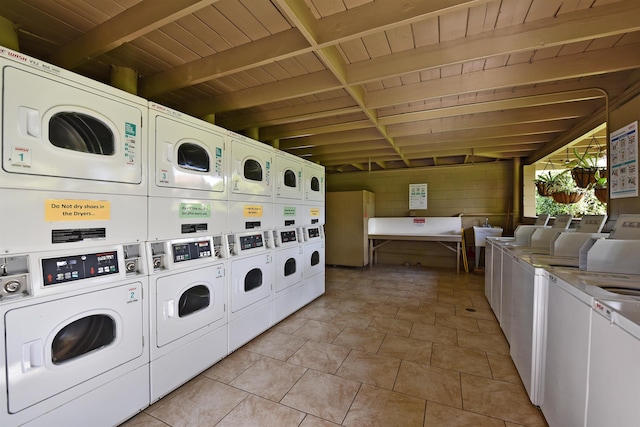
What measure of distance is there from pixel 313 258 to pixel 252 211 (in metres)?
1.42

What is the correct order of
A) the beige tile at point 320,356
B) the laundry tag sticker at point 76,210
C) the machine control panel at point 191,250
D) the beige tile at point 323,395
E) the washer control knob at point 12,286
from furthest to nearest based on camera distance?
the beige tile at point 320,356
the machine control panel at point 191,250
the beige tile at point 323,395
the laundry tag sticker at point 76,210
the washer control knob at point 12,286

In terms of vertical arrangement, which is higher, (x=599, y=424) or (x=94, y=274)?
(x=94, y=274)

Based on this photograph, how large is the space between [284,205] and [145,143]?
1625mm

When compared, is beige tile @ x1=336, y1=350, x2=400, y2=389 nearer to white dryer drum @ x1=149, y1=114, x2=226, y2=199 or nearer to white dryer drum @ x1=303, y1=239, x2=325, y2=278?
white dryer drum @ x1=303, y1=239, x2=325, y2=278

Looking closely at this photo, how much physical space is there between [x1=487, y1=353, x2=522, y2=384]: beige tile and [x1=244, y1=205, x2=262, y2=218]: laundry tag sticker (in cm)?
234

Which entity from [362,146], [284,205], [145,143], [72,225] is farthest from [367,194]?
[72,225]

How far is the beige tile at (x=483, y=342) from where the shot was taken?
7.82ft

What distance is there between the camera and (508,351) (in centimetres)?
234

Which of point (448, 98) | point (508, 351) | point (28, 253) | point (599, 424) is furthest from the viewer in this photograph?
point (448, 98)

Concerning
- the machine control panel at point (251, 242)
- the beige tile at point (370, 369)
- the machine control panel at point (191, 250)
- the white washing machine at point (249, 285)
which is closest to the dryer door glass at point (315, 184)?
the white washing machine at point (249, 285)

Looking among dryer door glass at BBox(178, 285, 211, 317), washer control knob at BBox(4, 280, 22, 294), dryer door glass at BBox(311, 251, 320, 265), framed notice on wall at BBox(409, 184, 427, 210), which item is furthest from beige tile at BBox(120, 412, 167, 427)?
framed notice on wall at BBox(409, 184, 427, 210)

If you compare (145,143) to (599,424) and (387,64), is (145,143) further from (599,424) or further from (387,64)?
(599,424)

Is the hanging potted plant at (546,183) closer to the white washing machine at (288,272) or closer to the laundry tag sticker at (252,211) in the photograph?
the white washing machine at (288,272)

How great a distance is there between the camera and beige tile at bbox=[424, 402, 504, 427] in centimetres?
155
